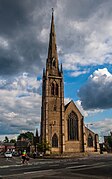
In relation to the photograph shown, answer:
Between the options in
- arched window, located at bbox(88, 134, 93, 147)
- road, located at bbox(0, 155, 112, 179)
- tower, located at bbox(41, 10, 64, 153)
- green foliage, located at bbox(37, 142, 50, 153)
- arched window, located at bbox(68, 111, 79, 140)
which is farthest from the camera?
arched window, located at bbox(88, 134, 93, 147)

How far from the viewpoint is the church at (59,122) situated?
68.4 m

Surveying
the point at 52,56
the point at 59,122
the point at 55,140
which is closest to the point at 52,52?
the point at 52,56

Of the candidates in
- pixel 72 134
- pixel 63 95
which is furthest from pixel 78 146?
pixel 63 95

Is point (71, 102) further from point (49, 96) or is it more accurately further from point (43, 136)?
point (43, 136)

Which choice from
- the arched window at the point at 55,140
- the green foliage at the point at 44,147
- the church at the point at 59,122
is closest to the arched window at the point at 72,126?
the church at the point at 59,122

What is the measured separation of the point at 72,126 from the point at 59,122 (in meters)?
4.83

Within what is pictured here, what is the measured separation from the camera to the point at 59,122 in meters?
70.2

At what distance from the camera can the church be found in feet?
224

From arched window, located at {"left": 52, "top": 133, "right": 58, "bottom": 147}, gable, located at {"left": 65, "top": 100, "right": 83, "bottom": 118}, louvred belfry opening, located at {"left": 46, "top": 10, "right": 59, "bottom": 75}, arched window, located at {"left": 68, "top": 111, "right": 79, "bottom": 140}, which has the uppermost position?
louvred belfry opening, located at {"left": 46, "top": 10, "right": 59, "bottom": 75}

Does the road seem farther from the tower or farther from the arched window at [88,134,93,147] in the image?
the arched window at [88,134,93,147]

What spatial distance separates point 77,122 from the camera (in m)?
73.4

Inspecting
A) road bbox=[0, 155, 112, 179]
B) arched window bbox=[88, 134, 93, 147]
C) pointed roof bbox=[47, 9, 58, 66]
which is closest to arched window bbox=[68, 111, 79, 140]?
arched window bbox=[88, 134, 93, 147]

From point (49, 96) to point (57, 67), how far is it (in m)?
11.2

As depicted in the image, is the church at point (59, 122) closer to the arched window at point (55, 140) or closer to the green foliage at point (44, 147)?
the arched window at point (55, 140)
